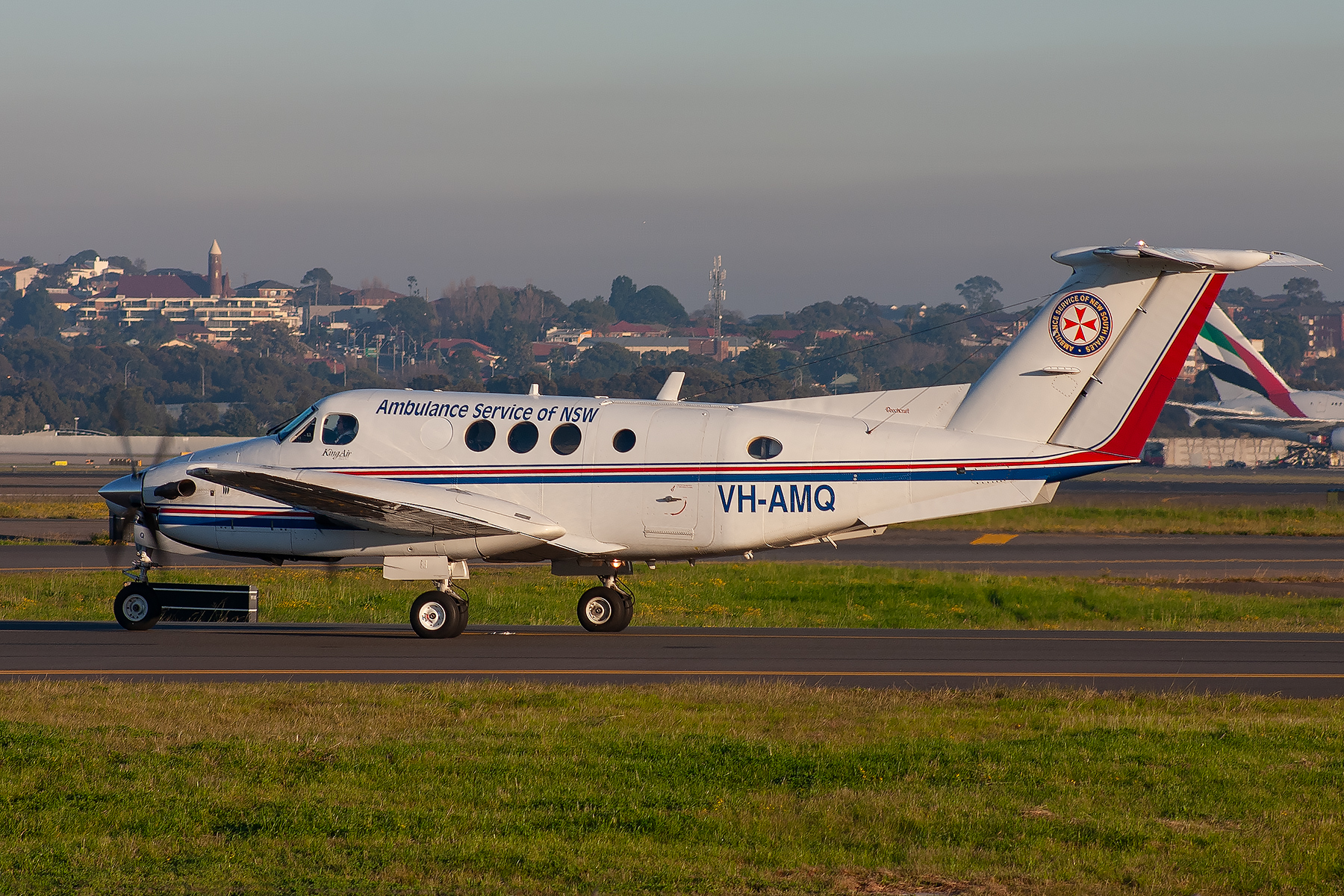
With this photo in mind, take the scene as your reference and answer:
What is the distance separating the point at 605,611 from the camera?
75.2 ft

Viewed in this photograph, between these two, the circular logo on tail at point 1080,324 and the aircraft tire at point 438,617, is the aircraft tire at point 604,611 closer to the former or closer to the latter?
the aircraft tire at point 438,617

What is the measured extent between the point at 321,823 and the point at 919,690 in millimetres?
8519

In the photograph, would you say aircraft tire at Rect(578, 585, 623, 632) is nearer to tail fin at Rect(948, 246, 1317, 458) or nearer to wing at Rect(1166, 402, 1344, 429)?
tail fin at Rect(948, 246, 1317, 458)

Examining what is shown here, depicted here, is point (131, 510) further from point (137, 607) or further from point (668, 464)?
point (668, 464)

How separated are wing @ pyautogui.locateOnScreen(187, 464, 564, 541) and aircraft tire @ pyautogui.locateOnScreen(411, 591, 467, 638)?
106 centimetres

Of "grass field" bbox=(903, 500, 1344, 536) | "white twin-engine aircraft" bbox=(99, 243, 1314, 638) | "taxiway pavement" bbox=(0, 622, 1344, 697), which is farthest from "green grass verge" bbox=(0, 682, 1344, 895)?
"grass field" bbox=(903, 500, 1344, 536)

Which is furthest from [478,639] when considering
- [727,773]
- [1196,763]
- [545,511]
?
[1196,763]

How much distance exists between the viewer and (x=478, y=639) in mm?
21984

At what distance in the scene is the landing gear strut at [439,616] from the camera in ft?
72.1

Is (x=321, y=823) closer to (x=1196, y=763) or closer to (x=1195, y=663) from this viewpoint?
(x=1196, y=763)

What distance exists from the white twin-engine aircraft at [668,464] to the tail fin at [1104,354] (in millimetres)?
26

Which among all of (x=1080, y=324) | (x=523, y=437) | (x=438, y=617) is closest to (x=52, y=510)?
(x=438, y=617)

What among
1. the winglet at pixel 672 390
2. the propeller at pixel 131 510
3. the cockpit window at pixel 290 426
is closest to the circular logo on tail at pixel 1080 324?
the winglet at pixel 672 390

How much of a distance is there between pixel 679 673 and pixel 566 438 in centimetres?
531
